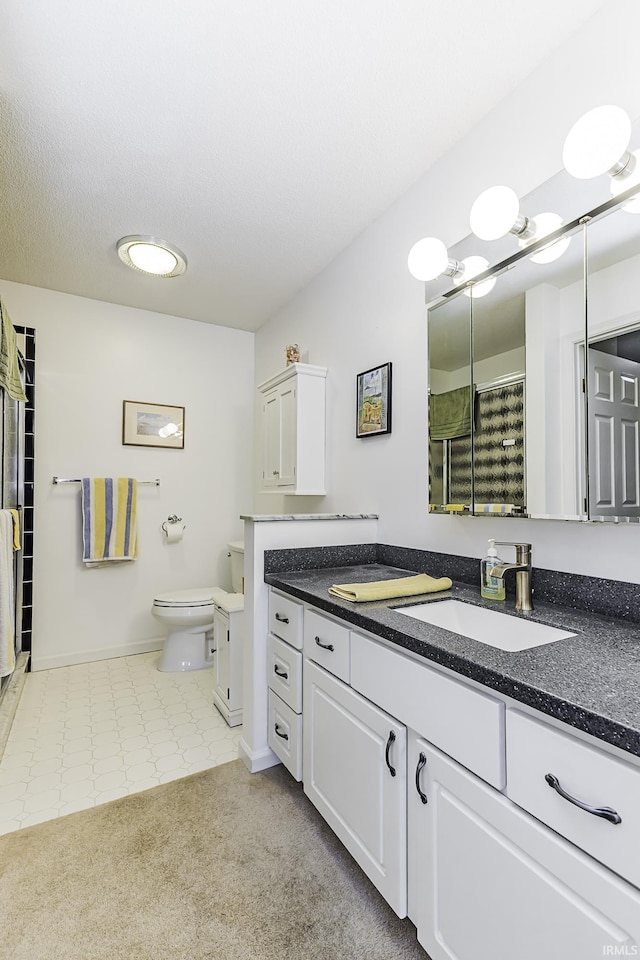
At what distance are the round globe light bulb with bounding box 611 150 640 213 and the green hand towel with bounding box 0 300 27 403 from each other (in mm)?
2392

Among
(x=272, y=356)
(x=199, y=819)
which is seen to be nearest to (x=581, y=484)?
(x=199, y=819)

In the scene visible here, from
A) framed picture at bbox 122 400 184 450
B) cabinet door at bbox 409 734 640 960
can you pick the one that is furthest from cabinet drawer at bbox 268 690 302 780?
framed picture at bbox 122 400 184 450

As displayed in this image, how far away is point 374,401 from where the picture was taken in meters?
2.22

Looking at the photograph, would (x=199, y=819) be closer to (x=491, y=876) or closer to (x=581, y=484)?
(x=491, y=876)

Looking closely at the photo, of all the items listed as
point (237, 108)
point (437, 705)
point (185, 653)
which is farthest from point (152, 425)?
point (437, 705)

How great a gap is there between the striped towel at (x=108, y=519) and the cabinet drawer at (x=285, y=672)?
1735 mm

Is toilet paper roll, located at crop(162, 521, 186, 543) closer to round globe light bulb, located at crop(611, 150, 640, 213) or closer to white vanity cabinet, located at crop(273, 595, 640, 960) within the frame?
white vanity cabinet, located at crop(273, 595, 640, 960)

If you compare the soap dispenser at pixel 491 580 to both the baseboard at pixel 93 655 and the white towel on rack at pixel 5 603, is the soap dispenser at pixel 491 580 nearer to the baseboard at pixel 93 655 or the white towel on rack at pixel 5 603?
the white towel on rack at pixel 5 603

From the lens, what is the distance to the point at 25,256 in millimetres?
2613

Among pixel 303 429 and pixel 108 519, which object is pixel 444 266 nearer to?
pixel 303 429

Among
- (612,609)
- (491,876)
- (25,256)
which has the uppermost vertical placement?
(25,256)

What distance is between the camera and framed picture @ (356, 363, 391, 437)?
213 cm

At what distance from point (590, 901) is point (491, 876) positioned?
0.66 feet

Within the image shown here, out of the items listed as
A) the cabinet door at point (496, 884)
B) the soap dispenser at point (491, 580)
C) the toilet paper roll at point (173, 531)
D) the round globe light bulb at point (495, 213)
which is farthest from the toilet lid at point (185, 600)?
the round globe light bulb at point (495, 213)
